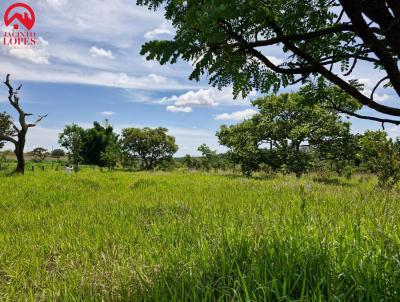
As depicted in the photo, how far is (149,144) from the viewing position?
6241 cm

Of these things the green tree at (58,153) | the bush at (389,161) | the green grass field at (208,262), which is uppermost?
the green tree at (58,153)

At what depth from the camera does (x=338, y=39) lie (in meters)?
2.56

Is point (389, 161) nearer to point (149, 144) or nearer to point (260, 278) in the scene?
point (260, 278)

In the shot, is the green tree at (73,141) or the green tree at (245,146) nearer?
the green tree at (245,146)

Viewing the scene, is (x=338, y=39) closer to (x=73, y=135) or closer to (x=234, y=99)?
(x=234, y=99)

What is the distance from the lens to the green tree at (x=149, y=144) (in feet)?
204

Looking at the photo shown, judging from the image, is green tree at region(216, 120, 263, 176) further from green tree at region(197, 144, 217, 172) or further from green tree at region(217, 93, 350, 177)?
green tree at region(197, 144, 217, 172)

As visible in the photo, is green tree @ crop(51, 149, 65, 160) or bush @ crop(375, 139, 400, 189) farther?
green tree @ crop(51, 149, 65, 160)

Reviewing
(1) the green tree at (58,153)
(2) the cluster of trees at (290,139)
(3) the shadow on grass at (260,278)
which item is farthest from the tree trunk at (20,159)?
(1) the green tree at (58,153)

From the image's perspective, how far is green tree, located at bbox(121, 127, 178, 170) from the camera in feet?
204

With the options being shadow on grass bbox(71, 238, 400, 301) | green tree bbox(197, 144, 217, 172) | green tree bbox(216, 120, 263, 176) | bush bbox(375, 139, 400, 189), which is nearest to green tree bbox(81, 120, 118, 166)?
green tree bbox(197, 144, 217, 172)

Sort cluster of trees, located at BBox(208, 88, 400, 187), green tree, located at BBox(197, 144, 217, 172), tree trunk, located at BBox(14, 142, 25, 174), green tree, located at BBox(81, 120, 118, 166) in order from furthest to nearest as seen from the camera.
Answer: green tree, located at BBox(81, 120, 118, 166) → green tree, located at BBox(197, 144, 217, 172) → cluster of trees, located at BBox(208, 88, 400, 187) → tree trunk, located at BBox(14, 142, 25, 174)

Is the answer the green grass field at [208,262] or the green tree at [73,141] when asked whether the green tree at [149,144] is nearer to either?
the green tree at [73,141]

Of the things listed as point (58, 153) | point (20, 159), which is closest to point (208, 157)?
point (20, 159)
